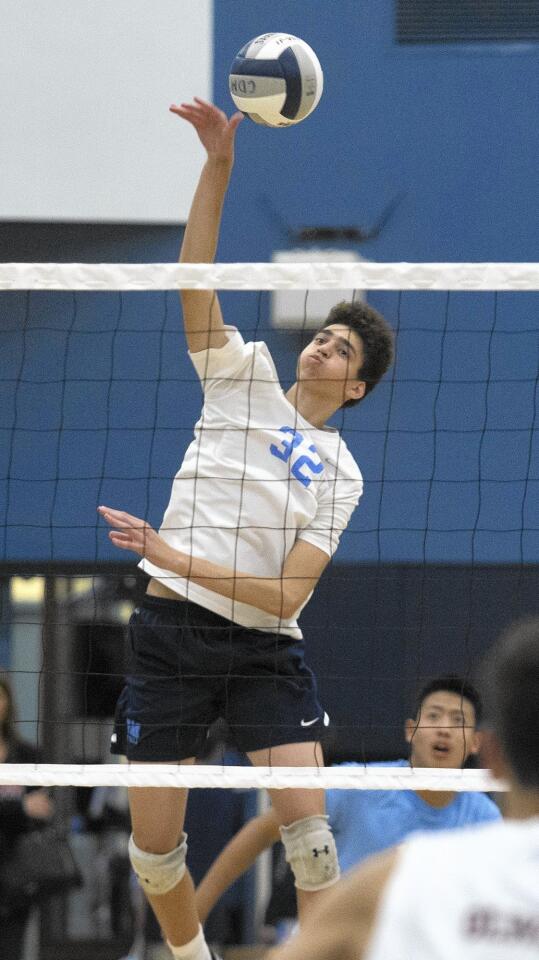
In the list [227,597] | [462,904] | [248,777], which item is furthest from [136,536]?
[462,904]

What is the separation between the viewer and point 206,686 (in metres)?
4.75

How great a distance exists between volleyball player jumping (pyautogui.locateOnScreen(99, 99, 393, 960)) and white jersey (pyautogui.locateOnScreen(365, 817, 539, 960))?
2.84 m

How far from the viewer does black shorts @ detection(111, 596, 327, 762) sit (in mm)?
4711

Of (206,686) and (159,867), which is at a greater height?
(206,686)

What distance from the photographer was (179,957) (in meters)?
4.92

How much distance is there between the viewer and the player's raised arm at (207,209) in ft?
15.3

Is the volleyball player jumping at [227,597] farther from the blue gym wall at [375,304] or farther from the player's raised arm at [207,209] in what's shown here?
the blue gym wall at [375,304]

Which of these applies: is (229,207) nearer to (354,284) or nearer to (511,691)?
A: (354,284)

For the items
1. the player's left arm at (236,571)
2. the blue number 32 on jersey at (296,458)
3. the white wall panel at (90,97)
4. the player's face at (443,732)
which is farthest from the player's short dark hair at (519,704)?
the white wall panel at (90,97)

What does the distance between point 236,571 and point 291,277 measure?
92 cm

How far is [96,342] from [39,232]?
68 centimetres

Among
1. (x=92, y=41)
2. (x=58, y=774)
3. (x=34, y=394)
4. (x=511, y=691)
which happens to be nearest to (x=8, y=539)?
(x=34, y=394)

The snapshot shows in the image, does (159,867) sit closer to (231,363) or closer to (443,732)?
(443,732)

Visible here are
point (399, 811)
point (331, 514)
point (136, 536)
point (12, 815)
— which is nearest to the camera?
point (136, 536)
